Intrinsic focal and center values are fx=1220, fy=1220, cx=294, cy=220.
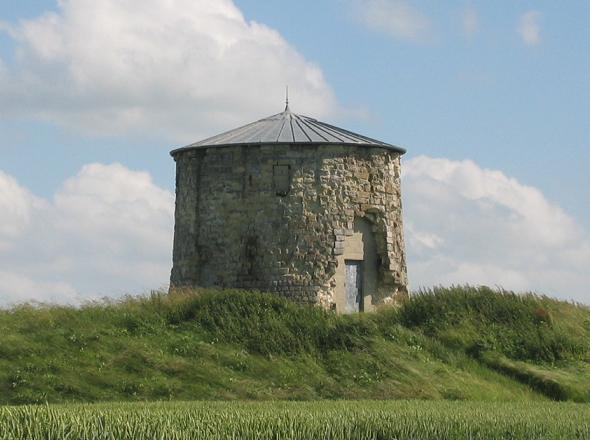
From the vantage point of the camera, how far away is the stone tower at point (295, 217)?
2780cm

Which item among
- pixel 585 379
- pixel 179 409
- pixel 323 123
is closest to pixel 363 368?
pixel 585 379

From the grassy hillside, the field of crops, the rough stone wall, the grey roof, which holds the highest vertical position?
the grey roof

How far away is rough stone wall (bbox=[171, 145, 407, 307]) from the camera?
27750 mm

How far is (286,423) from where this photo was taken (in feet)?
49.1

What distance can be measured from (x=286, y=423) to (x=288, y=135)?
14.3 metres

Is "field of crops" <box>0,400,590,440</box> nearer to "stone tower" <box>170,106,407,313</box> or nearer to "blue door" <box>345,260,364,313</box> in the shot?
"stone tower" <box>170,106,407,313</box>

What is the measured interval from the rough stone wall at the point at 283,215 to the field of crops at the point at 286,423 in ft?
33.6

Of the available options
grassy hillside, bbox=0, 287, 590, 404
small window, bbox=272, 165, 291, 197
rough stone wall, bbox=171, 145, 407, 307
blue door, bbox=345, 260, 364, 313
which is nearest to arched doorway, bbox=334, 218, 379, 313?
blue door, bbox=345, 260, 364, 313

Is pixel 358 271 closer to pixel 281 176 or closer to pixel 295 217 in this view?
pixel 295 217

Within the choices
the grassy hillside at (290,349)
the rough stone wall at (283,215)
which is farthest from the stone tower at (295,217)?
the grassy hillside at (290,349)

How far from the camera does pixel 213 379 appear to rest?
21609mm

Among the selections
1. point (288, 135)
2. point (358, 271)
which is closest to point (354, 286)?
point (358, 271)

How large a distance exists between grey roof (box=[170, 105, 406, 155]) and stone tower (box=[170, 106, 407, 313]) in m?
0.04

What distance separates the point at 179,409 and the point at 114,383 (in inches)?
196
